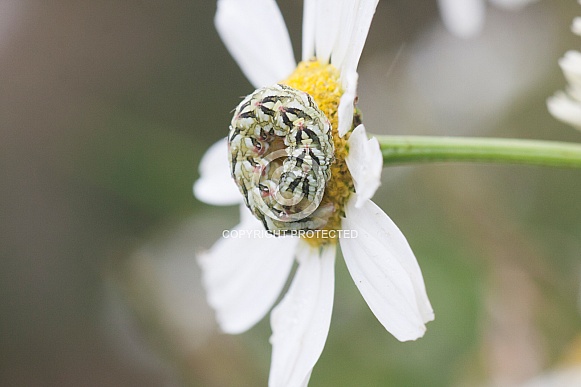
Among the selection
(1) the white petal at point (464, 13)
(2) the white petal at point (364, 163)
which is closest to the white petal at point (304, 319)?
(2) the white petal at point (364, 163)

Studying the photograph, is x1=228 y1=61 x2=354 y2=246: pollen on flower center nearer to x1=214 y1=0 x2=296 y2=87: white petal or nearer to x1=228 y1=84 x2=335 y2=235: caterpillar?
x1=228 y1=84 x2=335 y2=235: caterpillar

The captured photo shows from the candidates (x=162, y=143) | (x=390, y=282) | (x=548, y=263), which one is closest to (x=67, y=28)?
(x=162, y=143)

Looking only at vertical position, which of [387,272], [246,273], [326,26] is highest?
[326,26]

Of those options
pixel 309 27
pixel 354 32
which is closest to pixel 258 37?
pixel 309 27

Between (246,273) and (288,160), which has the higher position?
A: (288,160)

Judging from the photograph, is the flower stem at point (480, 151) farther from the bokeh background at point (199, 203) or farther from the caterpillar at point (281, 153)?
the bokeh background at point (199, 203)

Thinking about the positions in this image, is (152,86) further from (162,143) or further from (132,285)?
(132,285)

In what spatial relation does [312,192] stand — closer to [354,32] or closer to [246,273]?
[354,32]
